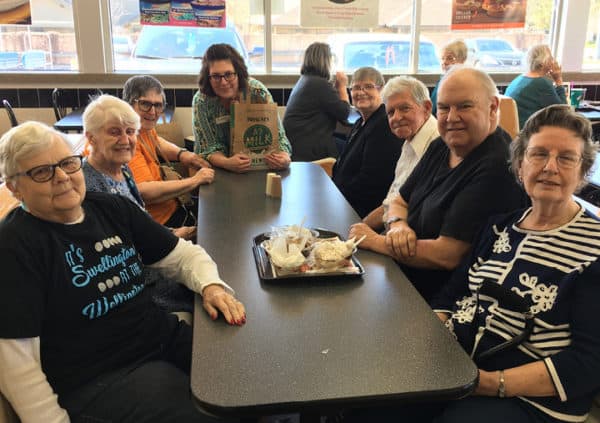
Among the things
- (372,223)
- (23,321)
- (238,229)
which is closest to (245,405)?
(23,321)

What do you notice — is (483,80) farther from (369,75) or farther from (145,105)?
(145,105)

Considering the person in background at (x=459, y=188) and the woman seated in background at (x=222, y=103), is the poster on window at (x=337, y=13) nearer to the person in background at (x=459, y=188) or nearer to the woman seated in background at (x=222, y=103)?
the woman seated in background at (x=222, y=103)

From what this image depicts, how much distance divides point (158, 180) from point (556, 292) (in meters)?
1.76

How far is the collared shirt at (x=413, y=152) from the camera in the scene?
2223 millimetres

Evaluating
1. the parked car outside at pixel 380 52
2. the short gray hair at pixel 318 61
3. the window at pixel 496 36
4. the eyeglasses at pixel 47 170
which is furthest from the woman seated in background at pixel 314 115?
the eyeglasses at pixel 47 170

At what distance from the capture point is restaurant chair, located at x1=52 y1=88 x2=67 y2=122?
4.46 m

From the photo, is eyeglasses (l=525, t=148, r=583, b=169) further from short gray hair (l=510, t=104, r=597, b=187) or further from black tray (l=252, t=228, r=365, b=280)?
black tray (l=252, t=228, r=365, b=280)

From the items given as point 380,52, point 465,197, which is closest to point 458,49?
point 380,52

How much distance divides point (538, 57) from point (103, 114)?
3.44 m

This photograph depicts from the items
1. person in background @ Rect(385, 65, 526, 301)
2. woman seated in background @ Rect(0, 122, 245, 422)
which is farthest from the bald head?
woman seated in background @ Rect(0, 122, 245, 422)

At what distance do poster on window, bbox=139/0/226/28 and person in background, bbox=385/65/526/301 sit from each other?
345 centimetres

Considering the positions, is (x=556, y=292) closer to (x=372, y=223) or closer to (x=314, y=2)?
(x=372, y=223)

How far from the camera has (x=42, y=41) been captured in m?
4.68

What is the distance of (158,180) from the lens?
2.46 m
